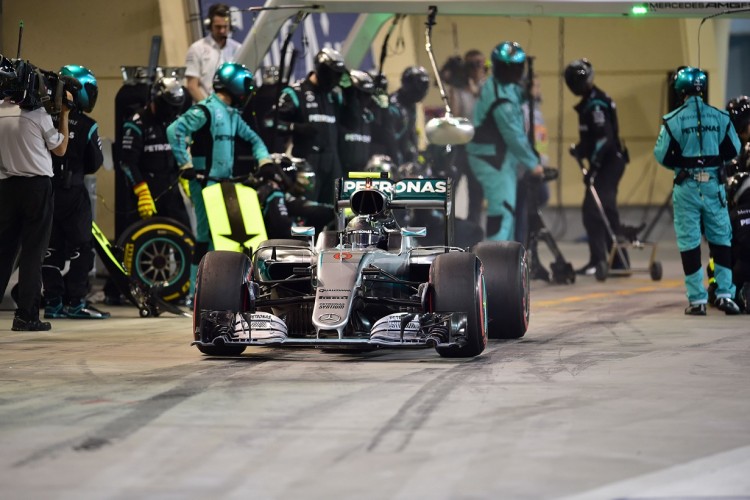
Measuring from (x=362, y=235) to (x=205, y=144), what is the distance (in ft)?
12.1

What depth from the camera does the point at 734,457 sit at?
21.1 feet

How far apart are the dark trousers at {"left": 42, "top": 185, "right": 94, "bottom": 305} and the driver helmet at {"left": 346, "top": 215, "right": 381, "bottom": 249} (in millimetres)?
3600

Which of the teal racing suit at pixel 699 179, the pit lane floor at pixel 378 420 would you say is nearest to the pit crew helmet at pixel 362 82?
the teal racing suit at pixel 699 179

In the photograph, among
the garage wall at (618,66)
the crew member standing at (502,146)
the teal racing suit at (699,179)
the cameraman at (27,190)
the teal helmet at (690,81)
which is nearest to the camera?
the cameraman at (27,190)

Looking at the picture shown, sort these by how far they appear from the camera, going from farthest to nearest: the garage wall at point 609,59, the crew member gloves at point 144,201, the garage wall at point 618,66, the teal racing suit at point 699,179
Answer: the garage wall at point 618,66
the garage wall at point 609,59
the crew member gloves at point 144,201
the teal racing suit at point 699,179

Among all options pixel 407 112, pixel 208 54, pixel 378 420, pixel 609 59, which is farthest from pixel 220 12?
pixel 609 59

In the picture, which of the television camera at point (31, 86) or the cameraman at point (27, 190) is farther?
the cameraman at point (27, 190)

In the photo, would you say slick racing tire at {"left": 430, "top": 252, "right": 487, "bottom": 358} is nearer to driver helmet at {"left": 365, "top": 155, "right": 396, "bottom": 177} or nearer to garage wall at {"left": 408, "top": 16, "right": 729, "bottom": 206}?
driver helmet at {"left": 365, "top": 155, "right": 396, "bottom": 177}

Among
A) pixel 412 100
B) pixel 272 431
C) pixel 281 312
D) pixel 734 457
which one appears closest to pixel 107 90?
pixel 412 100

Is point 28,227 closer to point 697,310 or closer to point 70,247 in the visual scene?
point 70,247

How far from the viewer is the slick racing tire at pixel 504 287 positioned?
35.6 ft

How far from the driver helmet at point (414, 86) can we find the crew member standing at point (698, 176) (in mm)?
6945

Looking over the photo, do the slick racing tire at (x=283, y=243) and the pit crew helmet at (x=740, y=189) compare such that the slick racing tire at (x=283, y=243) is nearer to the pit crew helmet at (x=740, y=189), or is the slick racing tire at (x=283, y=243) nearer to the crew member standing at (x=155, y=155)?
the crew member standing at (x=155, y=155)

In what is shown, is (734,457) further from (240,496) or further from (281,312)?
(281,312)
